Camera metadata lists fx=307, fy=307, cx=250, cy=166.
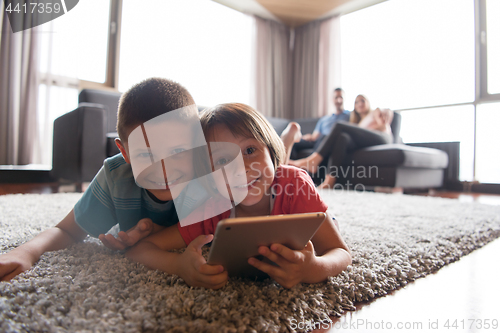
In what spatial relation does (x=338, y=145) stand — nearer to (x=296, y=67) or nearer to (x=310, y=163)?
(x=310, y=163)

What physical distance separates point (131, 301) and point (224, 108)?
375 millimetres

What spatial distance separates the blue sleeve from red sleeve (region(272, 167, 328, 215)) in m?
0.37

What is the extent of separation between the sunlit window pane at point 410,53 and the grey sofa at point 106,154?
0.84m

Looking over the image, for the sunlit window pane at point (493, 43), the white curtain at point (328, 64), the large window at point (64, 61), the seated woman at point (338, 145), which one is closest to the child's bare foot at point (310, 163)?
the seated woman at point (338, 145)

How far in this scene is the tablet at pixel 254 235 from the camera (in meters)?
0.37

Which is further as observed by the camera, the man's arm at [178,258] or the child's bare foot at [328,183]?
the child's bare foot at [328,183]

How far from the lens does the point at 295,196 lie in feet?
1.97

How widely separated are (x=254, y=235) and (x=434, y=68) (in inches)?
147

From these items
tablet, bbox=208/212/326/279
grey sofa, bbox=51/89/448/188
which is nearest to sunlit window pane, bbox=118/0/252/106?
grey sofa, bbox=51/89/448/188

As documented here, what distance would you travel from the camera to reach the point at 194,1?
3.65 m

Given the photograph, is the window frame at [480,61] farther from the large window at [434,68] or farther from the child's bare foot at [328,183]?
the child's bare foot at [328,183]

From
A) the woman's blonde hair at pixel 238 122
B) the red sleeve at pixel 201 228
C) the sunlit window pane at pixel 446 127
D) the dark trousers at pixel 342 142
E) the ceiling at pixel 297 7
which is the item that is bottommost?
the red sleeve at pixel 201 228

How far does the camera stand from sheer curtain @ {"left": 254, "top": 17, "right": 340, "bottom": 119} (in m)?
4.11

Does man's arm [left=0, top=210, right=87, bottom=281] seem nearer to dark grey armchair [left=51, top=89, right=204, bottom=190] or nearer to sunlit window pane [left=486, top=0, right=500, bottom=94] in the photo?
dark grey armchair [left=51, top=89, right=204, bottom=190]
